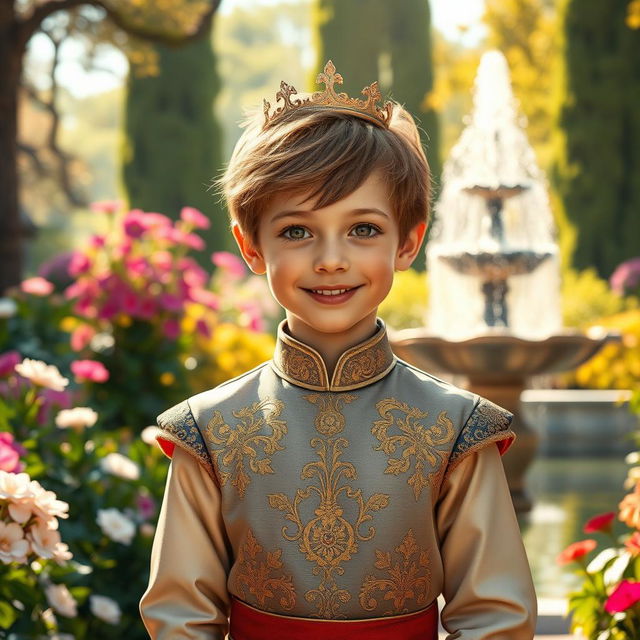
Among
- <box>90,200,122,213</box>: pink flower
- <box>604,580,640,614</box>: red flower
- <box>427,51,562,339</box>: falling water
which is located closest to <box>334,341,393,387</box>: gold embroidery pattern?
<box>604,580,640,614</box>: red flower

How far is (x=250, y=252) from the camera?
182 centimetres

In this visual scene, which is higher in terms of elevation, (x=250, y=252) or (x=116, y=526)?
(x=250, y=252)

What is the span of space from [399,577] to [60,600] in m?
1.30

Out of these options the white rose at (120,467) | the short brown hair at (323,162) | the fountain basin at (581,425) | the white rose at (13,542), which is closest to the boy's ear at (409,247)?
the short brown hair at (323,162)

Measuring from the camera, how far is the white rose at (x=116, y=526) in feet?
9.89

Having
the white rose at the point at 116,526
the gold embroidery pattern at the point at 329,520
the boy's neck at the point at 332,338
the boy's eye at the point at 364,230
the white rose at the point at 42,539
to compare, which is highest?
the boy's eye at the point at 364,230

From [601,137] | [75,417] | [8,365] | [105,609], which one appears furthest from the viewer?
[601,137]

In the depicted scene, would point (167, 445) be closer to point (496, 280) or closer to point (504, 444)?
point (504, 444)

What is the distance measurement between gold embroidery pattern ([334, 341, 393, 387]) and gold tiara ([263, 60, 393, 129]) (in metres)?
0.34

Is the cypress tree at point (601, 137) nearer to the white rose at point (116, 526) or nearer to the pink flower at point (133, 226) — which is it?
the pink flower at point (133, 226)

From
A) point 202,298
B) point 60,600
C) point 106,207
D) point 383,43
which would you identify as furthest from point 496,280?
point 383,43

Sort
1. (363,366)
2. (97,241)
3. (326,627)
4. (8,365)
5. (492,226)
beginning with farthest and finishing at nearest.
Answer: (492,226), (97,241), (8,365), (363,366), (326,627)

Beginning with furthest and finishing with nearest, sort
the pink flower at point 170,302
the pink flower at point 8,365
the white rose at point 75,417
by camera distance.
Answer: the pink flower at point 170,302
the pink flower at point 8,365
the white rose at point 75,417

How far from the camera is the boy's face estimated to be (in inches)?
66.1
